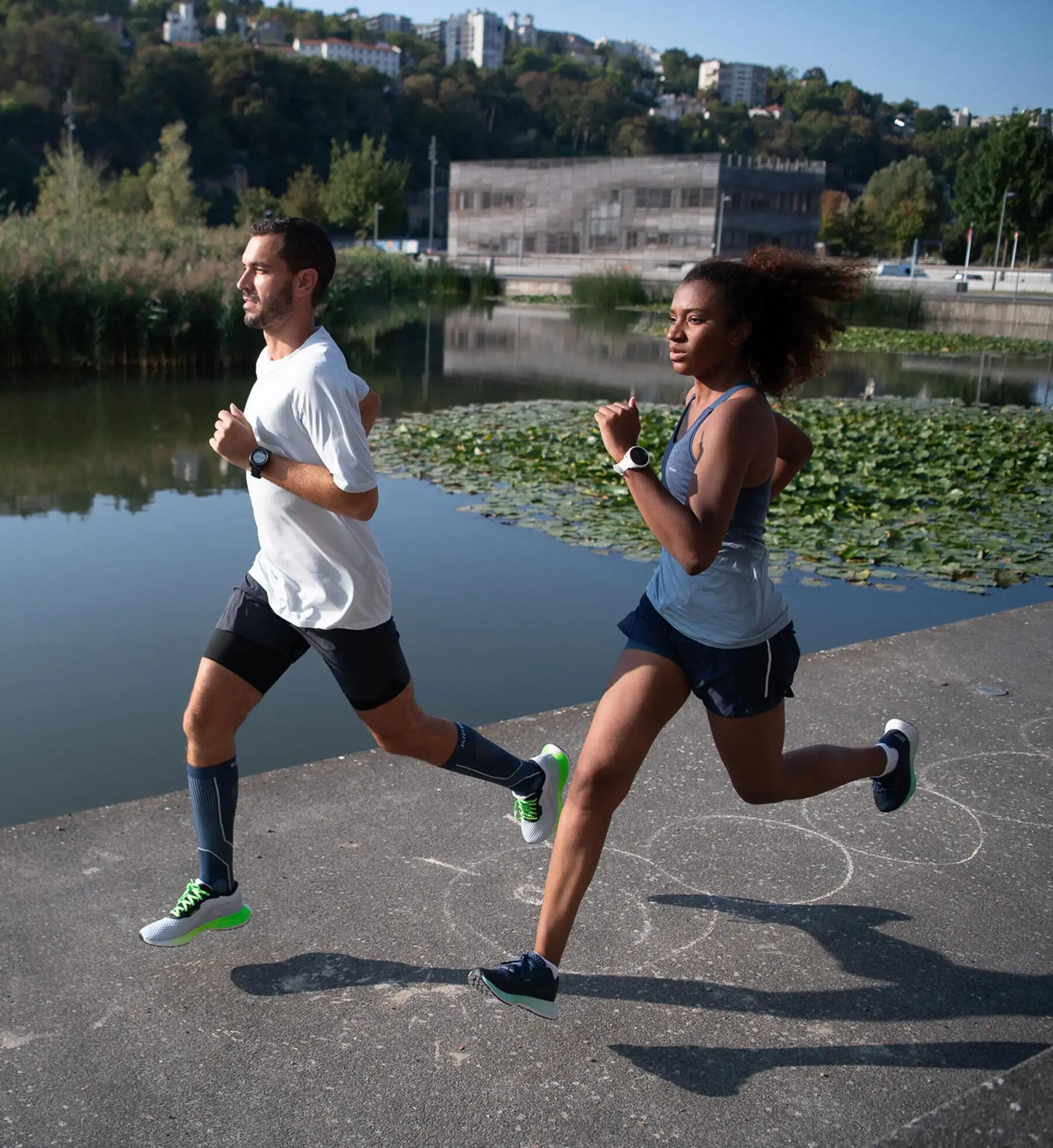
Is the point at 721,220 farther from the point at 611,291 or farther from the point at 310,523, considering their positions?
the point at 310,523

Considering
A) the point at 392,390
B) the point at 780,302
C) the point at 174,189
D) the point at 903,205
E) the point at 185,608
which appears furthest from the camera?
the point at 903,205

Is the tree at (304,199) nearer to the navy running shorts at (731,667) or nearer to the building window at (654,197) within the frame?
the building window at (654,197)

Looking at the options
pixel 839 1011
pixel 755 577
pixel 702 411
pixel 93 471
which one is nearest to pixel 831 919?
pixel 839 1011

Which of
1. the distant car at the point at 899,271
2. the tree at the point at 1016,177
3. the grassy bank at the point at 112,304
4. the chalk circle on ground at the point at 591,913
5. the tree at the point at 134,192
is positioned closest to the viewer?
the chalk circle on ground at the point at 591,913

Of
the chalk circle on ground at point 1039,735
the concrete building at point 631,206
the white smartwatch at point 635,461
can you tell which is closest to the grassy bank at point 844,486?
the chalk circle on ground at point 1039,735

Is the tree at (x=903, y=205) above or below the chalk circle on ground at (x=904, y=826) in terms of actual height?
above

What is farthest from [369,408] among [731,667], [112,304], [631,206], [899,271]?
[631,206]

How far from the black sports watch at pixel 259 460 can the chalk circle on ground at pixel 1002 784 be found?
2526mm

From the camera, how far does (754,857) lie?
363 centimetres

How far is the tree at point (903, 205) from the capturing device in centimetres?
8744

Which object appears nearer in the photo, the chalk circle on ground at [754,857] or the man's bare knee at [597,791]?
the man's bare knee at [597,791]

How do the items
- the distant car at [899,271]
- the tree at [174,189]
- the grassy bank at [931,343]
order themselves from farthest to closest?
the distant car at [899,271] < the tree at [174,189] < the grassy bank at [931,343]

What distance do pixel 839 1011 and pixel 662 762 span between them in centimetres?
149

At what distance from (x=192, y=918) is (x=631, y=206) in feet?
284
